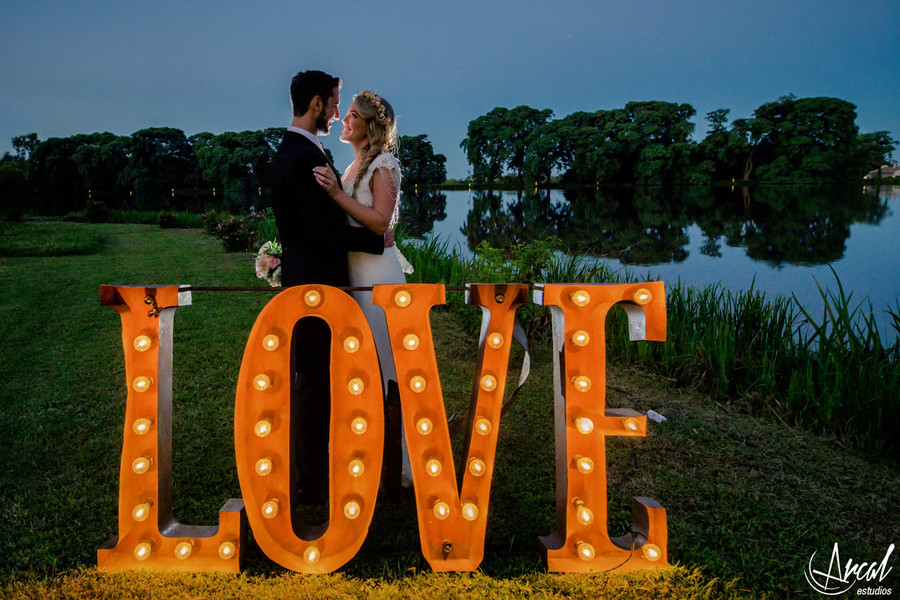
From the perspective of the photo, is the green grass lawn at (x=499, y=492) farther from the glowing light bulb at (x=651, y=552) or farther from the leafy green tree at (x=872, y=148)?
the leafy green tree at (x=872, y=148)

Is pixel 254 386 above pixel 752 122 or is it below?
below

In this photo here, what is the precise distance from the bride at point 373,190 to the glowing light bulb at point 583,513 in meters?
0.93

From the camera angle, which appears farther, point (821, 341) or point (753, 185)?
point (753, 185)

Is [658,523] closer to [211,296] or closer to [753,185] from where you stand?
[211,296]

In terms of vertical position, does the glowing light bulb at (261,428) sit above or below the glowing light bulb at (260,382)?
below

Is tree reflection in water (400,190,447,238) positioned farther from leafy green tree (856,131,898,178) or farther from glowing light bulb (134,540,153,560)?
leafy green tree (856,131,898,178)

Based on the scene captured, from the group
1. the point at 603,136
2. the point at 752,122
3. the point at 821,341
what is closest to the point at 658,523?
the point at 821,341

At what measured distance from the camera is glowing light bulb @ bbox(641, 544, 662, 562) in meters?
2.21

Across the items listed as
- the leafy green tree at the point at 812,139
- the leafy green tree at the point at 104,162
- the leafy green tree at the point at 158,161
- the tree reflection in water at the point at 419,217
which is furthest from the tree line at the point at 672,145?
the leafy green tree at the point at 104,162

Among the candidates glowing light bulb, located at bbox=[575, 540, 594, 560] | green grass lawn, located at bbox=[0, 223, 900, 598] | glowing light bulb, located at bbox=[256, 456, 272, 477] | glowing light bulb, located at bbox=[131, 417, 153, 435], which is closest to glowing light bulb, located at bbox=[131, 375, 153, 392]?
glowing light bulb, located at bbox=[131, 417, 153, 435]

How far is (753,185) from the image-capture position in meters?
61.9

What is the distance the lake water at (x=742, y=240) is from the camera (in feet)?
47.0

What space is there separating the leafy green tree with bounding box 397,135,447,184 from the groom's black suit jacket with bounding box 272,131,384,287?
74.3 meters

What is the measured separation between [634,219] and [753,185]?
1504 inches
